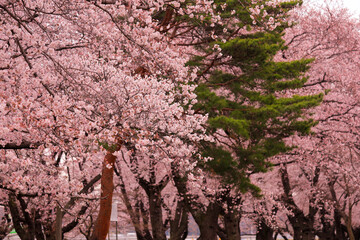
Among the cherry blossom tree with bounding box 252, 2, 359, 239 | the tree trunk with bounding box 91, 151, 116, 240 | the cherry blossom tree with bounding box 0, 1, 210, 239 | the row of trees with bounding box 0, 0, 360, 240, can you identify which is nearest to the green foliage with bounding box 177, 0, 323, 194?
the row of trees with bounding box 0, 0, 360, 240

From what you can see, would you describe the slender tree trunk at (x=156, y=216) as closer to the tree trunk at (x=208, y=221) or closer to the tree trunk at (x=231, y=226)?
the tree trunk at (x=208, y=221)

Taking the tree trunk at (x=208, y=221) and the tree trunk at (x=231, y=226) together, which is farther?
the tree trunk at (x=231, y=226)

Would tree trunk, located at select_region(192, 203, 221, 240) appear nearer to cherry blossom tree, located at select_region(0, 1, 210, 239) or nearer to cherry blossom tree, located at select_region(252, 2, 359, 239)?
cherry blossom tree, located at select_region(252, 2, 359, 239)

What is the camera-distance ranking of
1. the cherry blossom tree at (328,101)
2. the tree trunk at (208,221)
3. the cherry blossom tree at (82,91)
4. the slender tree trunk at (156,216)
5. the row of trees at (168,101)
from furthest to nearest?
the cherry blossom tree at (328,101) < the slender tree trunk at (156,216) < the tree trunk at (208,221) < the row of trees at (168,101) < the cherry blossom tree at (82,91)

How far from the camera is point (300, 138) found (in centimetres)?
1723

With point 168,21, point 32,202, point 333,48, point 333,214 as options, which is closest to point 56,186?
point 32,202

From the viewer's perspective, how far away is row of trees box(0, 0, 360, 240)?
6.38 metres

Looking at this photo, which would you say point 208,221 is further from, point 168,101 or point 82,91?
point 82,91

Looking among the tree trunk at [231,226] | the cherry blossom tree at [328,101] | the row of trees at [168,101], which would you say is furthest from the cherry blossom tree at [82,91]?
the cherry blossom tree at [328,101]

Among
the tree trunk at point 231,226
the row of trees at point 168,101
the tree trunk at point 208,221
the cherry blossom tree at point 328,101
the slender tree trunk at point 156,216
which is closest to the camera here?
the row of trees at point 168,101

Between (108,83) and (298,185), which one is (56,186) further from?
(298,185)

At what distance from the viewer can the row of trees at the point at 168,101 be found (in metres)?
6.38

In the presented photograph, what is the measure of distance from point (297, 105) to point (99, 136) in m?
7.68

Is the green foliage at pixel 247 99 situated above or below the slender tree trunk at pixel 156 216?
above
